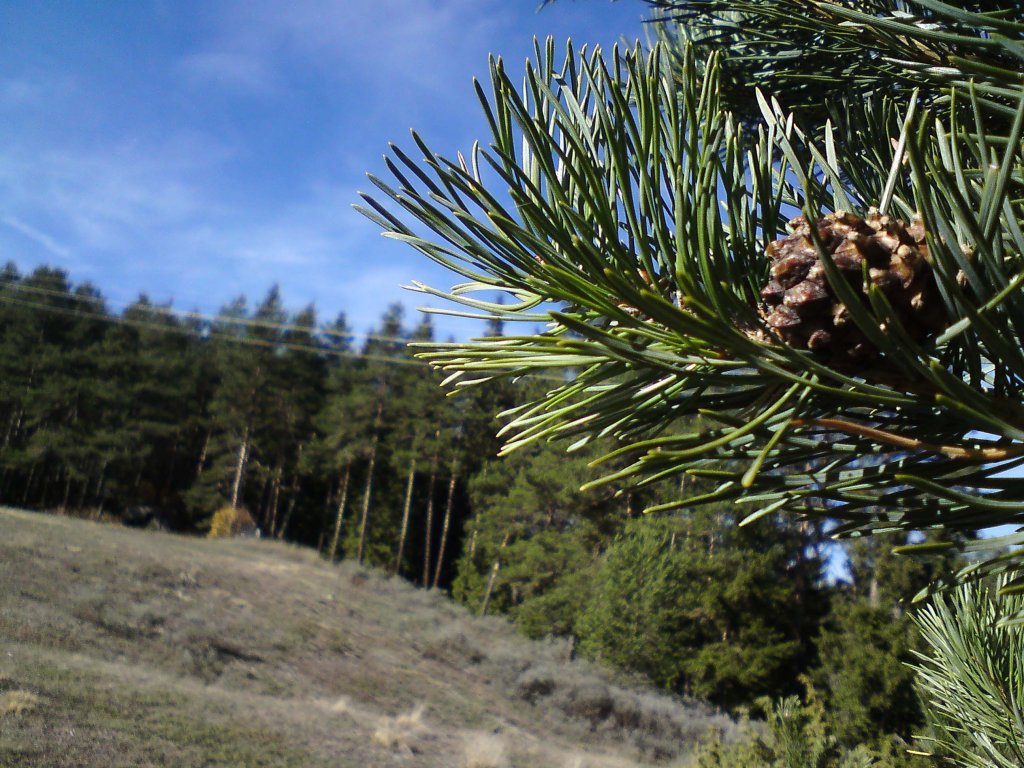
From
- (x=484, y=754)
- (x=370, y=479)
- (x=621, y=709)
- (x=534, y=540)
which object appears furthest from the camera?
(x=370, y=479)

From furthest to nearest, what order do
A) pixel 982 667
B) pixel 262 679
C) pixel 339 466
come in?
pixel 339 466
pixel 262 679
pixel 982 667

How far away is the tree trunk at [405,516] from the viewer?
2064 centimetres

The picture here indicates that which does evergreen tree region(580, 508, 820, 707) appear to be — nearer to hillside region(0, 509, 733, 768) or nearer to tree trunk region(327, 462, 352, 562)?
hillside region(0, 509, 733, 768)

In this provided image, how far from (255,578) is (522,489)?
5.40m

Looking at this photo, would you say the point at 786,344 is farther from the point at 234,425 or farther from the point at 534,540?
the point at 234,425

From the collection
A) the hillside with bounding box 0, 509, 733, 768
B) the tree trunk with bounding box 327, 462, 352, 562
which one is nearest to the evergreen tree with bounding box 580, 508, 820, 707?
the hillside with bounding box 0, 509, 733, 768

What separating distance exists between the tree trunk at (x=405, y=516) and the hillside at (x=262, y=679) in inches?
211

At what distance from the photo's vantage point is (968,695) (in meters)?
0.95

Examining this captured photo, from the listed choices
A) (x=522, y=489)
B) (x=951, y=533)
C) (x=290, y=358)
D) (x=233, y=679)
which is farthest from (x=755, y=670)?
(x=290, y=358)

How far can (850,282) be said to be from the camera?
425 mm

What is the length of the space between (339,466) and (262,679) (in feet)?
46.7

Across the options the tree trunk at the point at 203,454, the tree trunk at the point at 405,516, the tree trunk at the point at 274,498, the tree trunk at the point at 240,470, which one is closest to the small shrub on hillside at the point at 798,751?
the tree trunk at the point at 405,516

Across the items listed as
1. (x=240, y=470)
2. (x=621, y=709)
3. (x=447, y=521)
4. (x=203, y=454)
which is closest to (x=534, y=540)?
(x=621, y=709)

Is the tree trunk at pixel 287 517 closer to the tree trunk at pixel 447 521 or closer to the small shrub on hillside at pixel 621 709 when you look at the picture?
the tree trunk at pixel 447 521
